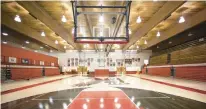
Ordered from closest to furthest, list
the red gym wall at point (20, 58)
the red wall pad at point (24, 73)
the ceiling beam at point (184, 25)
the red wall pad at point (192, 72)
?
the ceiling beam at point (184, 25) → the red wall pad at point (192, 72) → the red gym wall at point (20, 58) → the red wall pad at point (24, 73)

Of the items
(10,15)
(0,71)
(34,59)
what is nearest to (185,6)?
(10,15)

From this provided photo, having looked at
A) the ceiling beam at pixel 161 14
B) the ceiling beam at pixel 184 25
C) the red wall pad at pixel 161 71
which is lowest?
the red wall pad at pixel 161 71

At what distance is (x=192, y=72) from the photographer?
458 inches

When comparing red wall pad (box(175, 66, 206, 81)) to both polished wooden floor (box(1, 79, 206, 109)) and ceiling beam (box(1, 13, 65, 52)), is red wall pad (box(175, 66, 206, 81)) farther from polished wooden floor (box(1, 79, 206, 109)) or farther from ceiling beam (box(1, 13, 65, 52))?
ceiling beam (box(1, 13, 65, 52))

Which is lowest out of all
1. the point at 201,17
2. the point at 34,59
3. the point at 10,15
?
the point at 34,59

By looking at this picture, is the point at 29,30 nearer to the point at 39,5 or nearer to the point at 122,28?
the point at 39,5

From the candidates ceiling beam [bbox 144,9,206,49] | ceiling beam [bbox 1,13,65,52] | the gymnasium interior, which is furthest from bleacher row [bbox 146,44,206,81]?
ceiling beam [bbox 1,13,65,52]

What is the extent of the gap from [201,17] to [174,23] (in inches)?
151

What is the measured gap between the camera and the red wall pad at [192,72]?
34.0 feet

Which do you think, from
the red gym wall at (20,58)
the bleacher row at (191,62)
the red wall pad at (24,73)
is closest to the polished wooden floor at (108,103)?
the bleacher row at (191,62)

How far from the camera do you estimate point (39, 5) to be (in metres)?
9.76

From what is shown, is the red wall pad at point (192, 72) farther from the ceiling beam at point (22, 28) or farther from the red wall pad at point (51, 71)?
the red wall pad at point (51, 71)

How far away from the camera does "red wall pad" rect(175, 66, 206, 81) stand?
10.4m

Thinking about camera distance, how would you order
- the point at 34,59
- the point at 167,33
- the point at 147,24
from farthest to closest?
the point at 34,59
the point at 167,33
the point at 147,24
